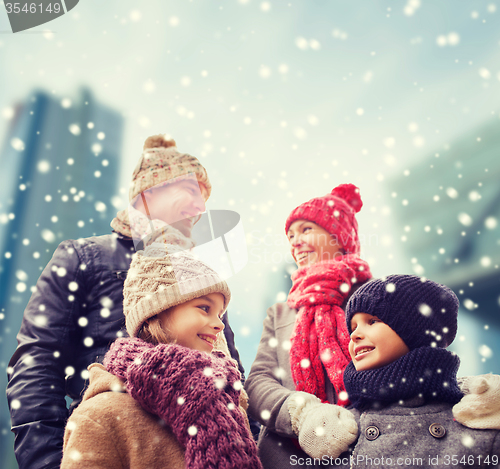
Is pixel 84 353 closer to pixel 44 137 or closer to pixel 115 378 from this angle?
pixel 115 378

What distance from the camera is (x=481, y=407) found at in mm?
792

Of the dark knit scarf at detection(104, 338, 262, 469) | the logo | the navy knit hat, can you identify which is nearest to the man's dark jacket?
the dark knit scarf at detection(104, 338, 262, 469)

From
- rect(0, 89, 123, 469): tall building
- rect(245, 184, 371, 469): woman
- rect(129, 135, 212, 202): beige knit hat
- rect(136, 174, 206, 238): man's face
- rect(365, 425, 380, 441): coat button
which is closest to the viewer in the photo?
rect(365, 425, 380, 441): coat button

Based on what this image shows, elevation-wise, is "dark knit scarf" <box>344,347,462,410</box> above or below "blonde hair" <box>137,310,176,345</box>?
below

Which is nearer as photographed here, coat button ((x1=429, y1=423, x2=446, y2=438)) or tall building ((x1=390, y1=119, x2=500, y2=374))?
coat button ((x1=429, y1=423, x2=446, y2=438))

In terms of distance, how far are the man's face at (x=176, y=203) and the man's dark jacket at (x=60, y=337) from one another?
211 millimetres

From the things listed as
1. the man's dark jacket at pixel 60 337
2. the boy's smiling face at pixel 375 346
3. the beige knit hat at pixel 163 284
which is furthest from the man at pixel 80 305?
the boy's smiling face at pixel 375 346

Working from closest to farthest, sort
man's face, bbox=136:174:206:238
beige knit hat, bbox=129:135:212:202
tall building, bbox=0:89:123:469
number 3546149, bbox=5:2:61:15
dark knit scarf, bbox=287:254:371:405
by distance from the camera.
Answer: dark knit scarf, bbox=287:254:371:405, man's face, bbox=136:174:206:238, beige knit hat, bbox=129:135:212:202, number 3546149, bbox=5:2:61:15, tall building, bbox=0:89:123:469

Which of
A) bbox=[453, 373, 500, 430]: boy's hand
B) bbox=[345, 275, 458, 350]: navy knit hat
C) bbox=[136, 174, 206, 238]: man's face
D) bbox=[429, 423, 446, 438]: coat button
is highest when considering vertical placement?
bbox=[136, 174, 206, 238]: man's face

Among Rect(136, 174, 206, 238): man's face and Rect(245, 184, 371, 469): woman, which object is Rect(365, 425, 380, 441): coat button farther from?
Rect(136, 174, 206, 238): man's face

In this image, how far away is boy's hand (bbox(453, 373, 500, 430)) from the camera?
2.55ft

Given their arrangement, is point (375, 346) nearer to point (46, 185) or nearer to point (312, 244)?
point (312, 244)

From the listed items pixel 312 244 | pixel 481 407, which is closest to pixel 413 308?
pixel 481 407

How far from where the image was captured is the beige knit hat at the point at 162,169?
1.58m
